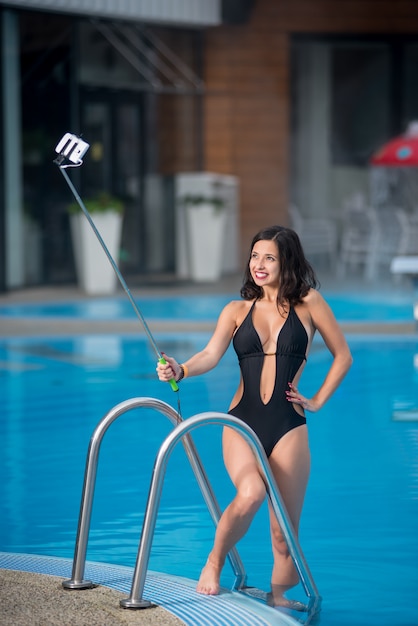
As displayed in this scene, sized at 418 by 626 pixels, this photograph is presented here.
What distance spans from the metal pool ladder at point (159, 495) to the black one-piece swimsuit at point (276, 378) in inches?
9.4

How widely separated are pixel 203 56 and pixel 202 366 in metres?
16.3

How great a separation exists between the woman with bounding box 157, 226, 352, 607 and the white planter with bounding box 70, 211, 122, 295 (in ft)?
41.2

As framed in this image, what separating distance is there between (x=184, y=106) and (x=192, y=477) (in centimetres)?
1357

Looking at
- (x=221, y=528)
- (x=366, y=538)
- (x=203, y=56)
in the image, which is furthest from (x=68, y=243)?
(x=221, y=528)

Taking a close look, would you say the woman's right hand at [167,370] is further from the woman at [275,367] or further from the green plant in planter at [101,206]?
the green plant in planter at [101,206]

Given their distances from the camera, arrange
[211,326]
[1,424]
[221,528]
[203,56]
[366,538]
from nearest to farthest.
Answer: [221,528] → [366,538] → [1,424] → [211,326] → [203,56]

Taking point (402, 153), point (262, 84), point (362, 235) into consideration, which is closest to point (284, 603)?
point (402, 153)

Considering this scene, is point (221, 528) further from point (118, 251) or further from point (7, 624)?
point (118, 251)

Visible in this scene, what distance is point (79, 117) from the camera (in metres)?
18.3

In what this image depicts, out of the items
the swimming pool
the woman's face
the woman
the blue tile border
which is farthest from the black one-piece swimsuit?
the swimming pool

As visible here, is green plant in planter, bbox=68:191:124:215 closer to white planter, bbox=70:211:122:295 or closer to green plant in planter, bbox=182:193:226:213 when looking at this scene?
white planter, bbox=70:211:122:295

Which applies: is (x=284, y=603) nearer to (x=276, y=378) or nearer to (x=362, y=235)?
(x=276, y=378)

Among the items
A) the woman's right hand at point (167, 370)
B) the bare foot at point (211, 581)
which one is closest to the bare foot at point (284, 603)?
the bare foot at point (211, 581)

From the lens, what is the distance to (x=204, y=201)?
18578mm
